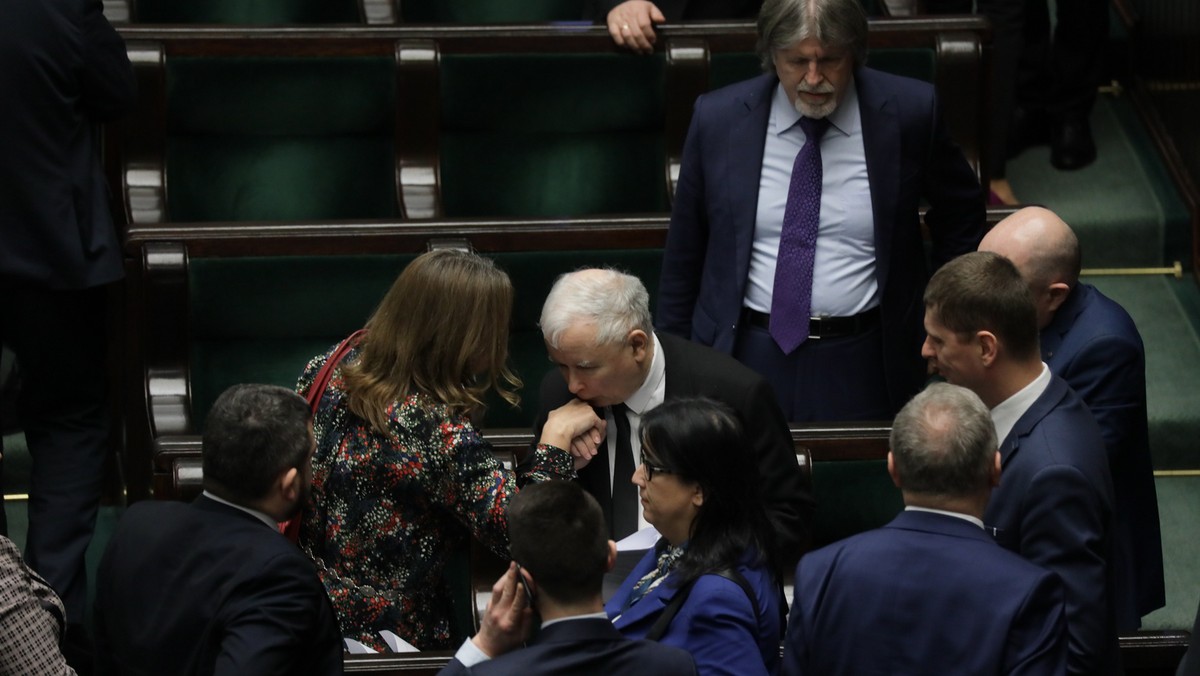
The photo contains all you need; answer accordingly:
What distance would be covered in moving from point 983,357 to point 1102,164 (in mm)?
2091

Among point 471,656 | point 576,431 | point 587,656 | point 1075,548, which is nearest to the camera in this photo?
point 587,656

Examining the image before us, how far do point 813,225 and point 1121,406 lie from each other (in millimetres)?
577

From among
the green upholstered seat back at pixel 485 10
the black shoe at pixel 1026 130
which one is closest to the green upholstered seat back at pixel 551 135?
the green upholstered seat back at pixel 485 10

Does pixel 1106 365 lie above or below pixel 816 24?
below

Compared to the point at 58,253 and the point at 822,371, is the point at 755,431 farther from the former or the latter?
the point at 58,253

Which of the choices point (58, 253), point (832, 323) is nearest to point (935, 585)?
point (832, 323)

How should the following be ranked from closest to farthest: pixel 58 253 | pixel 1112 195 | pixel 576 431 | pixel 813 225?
1. pixel 576 431
2. pixel 813 225
3. pixel 58 253
4. pixel 1112 195

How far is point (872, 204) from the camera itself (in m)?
2.53

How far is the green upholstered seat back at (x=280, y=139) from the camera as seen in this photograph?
325 cm

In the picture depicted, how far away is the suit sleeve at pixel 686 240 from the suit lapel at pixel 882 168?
25 cm

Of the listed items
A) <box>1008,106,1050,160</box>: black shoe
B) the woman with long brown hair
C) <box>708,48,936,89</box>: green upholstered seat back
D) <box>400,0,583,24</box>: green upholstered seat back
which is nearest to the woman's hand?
the woman with long brown hair

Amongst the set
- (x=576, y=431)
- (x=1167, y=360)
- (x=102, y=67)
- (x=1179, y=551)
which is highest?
(x=102, y=67)

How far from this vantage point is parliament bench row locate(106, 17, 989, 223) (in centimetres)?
322

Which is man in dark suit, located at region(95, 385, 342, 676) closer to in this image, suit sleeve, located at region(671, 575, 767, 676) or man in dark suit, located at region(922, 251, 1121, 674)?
suit sleeve, located at region(671, 575, 767, 676)
